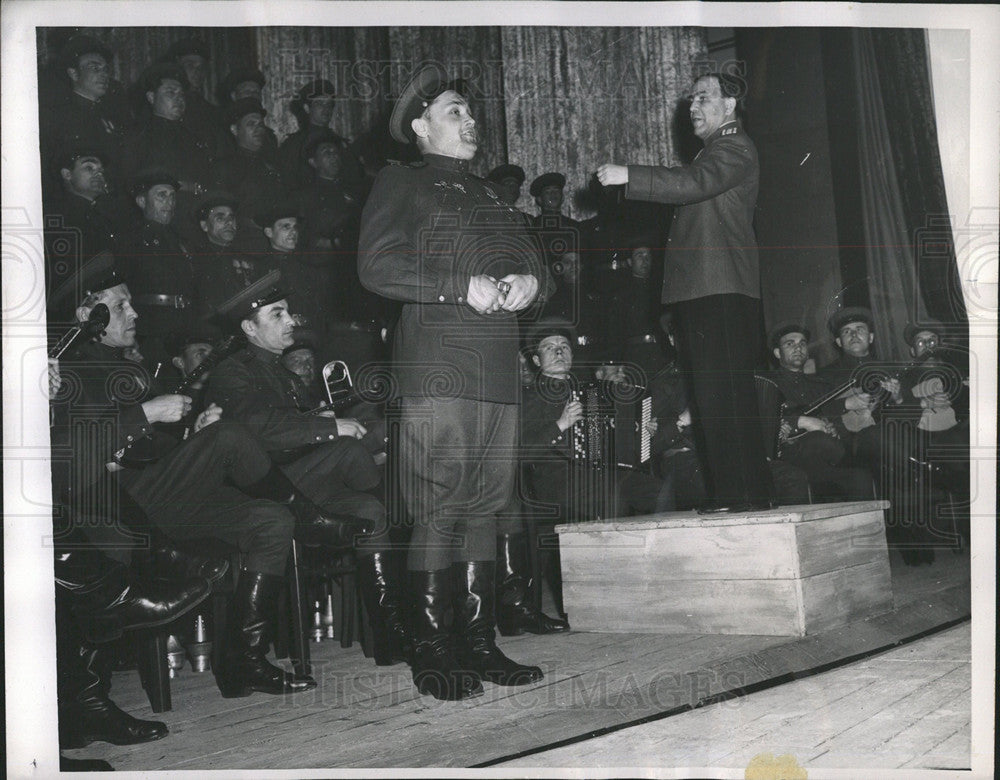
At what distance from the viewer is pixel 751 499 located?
3078 millimetres

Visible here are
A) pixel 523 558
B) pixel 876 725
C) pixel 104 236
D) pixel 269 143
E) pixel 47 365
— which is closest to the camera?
pixel 876 725

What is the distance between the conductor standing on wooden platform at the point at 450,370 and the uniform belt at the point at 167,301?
2.67 ft

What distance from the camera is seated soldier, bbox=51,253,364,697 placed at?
9.27ft

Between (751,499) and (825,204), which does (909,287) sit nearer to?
(825,204)

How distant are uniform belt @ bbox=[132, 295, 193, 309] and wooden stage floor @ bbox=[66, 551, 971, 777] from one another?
1.22 meters

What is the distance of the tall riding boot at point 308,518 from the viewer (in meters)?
3.12

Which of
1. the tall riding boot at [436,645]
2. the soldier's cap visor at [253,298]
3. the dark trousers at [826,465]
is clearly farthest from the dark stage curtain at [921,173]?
the soldier's cap visor at [253,298]

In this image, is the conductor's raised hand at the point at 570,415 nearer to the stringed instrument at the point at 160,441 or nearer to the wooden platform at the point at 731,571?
the wooden platform at the point at 731,571

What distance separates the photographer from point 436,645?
263 centimetres

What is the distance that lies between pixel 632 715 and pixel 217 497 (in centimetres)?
142

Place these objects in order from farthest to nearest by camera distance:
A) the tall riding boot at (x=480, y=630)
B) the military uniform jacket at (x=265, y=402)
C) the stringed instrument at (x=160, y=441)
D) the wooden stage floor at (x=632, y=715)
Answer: the military uniform jacket at (x=265, y=402), the stringed instrument at (x=160, y=441), the tall riding boot at (x=480, y=630), the wooden stage floor at (x=632, y=715)

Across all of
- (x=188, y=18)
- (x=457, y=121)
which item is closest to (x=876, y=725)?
(x=457, y=121)

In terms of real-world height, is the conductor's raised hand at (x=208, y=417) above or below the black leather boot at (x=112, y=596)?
above

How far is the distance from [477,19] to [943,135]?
4.85ft
